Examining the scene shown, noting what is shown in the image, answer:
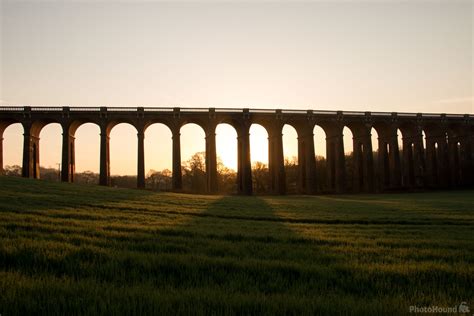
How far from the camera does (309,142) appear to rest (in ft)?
189

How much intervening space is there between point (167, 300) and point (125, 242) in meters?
3.76

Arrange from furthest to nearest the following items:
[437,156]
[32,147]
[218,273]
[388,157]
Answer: [437,156] < [388,157] < [32,147] < [218,273]

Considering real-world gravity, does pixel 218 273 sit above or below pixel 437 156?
below

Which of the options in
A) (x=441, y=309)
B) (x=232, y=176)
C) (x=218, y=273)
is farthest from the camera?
(x=232, y=176)

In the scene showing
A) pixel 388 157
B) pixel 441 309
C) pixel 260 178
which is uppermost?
pixel 388 157

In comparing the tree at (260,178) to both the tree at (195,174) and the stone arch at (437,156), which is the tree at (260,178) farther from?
the stone arch at (437,156)

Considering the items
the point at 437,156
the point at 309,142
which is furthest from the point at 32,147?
the point at 437,156

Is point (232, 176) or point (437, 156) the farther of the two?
point (232, 176)

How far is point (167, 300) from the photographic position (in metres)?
4.05

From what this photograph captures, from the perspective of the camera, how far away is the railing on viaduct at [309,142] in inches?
2005

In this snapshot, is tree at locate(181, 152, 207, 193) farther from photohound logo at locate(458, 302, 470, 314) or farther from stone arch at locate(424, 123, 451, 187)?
photohound logo at locate(458, 302, 470, 314)

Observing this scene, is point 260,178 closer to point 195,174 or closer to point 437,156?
point 195,174

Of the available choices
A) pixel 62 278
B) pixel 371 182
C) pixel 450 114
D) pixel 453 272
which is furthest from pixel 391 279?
pixel 450 114

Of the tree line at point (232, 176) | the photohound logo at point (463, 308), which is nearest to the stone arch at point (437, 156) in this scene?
the tree line at point (232, 176)
